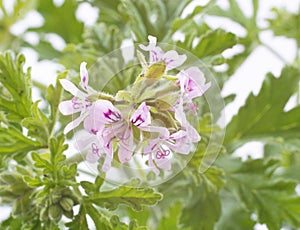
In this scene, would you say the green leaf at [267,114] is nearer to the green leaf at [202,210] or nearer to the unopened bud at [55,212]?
the green leaf at [202,210]

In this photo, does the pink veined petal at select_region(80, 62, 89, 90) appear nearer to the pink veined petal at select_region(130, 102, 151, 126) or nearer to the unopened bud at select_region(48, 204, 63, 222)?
the pink veined petal at select_region(130, 102, 151, 126)

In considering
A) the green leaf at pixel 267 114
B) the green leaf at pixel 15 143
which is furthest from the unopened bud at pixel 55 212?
the green leaf at pixel 267 114

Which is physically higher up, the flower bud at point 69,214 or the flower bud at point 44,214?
the flower bud at point 44,214

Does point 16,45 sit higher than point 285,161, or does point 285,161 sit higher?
point 16,45

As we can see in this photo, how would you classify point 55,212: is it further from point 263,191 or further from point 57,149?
point 263,191

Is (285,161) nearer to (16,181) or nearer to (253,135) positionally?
(253,135)

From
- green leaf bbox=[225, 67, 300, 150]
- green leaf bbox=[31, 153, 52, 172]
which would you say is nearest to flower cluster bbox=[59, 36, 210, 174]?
green leaf bbox=[31, 153, 52, 172]

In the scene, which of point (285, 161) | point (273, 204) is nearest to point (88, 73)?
point (273, 204)

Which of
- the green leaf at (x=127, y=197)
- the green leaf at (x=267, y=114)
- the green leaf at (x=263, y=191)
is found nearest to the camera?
the green leaf at (x=127, y=197)
